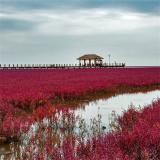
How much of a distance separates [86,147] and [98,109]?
18.9 feet

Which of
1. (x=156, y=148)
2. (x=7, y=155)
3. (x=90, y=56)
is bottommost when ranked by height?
(x=7, y=155)

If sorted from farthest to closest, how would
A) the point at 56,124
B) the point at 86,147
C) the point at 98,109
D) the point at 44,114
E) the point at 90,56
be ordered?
the point at 90,56 → the point at 98,109 → the point at 44,114 → the point at 56,124 → the point at 86,147

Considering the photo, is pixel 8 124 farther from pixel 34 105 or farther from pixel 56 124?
pixel 34 105

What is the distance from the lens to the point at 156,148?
425 cm

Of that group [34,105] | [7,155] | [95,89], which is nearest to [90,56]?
[95,89]

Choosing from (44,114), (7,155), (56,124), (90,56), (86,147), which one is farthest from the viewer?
(90,56)

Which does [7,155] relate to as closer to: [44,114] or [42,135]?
[42,135]

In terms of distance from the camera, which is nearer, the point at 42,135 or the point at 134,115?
the point at 42,135

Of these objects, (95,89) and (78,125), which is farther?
(95,89)

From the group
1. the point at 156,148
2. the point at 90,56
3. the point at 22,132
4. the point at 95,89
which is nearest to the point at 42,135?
the point at 22,132

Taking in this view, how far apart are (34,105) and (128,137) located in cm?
633

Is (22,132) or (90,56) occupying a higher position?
(90,56)

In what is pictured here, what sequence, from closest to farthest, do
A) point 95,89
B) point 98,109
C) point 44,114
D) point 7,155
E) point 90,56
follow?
point 7,155
point 44,114
point 98,109
point 95,89
point 90,56

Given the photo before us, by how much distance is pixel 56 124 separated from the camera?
6.95 metres
